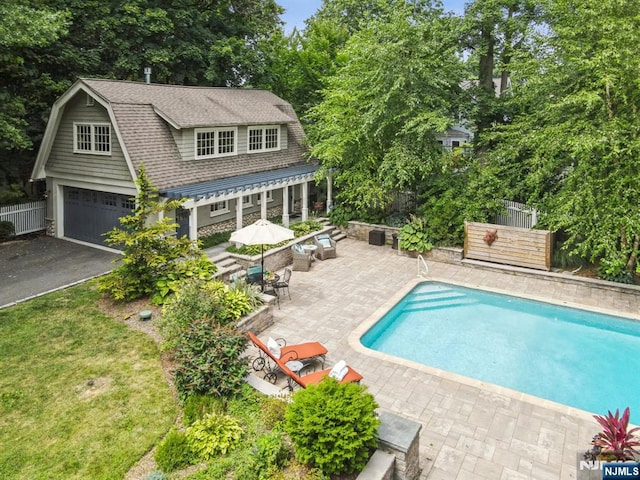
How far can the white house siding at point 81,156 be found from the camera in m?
17.6

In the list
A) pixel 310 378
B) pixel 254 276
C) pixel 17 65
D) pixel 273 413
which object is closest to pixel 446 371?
pixel 310 378

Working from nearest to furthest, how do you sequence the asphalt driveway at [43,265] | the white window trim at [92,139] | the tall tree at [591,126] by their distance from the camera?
1. the tall tree at [591,126]
2. the asphalt driveway at [43,265]
3. the white window trim at [92,139]

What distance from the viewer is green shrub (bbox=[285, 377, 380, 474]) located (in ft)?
22.0

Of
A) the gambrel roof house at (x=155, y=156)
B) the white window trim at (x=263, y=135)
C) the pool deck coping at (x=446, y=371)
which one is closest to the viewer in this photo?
the pool deck coping at (x=446, y=371)

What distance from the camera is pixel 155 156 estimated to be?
57.9 ft

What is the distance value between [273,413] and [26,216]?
18001mm

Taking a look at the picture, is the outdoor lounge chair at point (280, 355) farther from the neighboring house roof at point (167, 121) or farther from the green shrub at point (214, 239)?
the neighboring house roof at point (167, 121)

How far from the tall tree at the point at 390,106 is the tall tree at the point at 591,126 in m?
3.71

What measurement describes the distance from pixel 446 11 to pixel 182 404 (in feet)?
85.1

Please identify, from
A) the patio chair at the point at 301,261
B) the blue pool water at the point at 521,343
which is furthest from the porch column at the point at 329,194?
the blue pool water at the point at 521,343

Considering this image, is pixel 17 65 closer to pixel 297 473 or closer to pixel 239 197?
pixel 239 197

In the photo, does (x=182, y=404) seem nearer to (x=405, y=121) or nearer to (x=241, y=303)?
(x=241, y=303)

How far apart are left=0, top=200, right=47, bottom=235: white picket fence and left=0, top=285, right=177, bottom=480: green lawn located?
27.3ft

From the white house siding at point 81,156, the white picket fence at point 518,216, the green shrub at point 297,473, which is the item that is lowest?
the green shrub at point 297,473
